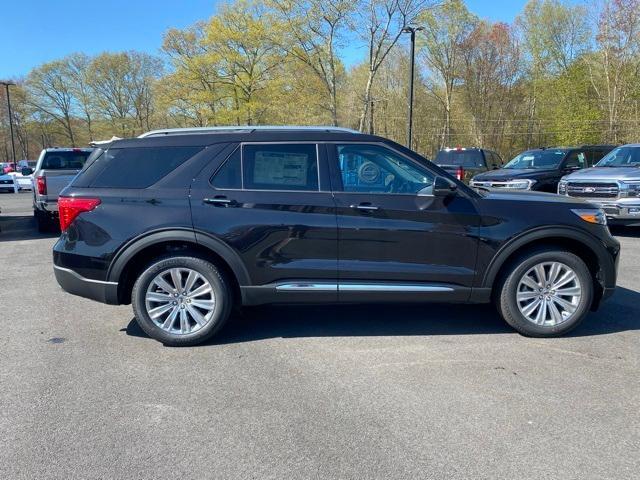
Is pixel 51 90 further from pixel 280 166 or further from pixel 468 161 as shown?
pixel 280 166

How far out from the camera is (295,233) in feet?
14.3

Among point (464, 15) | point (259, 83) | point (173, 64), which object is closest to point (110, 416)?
point (259, 83)

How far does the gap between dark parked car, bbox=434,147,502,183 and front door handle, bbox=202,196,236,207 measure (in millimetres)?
11936

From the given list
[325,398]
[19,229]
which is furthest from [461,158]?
[325,398]

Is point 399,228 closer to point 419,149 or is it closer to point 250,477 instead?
point 250,477

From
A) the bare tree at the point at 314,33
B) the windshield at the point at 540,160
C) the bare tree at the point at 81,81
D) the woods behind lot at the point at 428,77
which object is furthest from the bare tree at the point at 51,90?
the windshield at the point at 540,160

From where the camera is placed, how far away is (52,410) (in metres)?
3.33

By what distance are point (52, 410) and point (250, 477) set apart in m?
1.55

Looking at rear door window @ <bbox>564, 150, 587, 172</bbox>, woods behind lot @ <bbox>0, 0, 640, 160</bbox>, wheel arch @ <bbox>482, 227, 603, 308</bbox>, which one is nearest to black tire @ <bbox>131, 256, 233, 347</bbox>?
wheel arch @ <bbox>482, 227, 603, 308</bbox>

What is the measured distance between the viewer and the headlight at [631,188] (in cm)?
947

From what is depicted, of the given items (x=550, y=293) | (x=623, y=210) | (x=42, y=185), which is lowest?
(x=550, y=293)

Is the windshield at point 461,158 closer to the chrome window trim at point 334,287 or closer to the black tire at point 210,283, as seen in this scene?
the chrome window trim at point 334,287

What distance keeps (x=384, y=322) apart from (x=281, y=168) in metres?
1.81

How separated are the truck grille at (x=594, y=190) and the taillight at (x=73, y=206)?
920 centimetres
